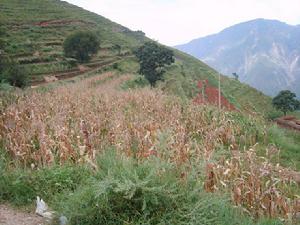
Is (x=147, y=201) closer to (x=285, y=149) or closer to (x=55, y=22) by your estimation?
(x=285, y=149)

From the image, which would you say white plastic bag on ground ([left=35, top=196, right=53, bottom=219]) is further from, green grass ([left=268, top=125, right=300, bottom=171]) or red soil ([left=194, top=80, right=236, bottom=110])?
red soil ([left=194, top=80, right=236, bottom=110])

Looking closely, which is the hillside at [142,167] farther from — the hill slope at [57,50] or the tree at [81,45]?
the tree at [81,45]

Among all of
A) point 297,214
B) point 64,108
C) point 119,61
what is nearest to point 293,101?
point 119,61

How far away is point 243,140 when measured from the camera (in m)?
10.6

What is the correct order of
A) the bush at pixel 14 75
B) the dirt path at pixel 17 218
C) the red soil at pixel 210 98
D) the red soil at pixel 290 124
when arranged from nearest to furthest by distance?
1. the dirt path at pixel 17 218
2. the red soil at pixel 210 98
3. the bush at pixel 14 75
4. the red soil at pixel 290 124

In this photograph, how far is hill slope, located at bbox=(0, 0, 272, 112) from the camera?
3681cm

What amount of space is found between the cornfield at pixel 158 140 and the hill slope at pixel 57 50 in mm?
16656

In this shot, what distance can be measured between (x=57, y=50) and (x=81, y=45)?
195 inches

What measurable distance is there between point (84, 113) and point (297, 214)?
6416 mm

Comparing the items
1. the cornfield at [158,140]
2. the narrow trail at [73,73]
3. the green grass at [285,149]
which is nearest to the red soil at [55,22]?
the narrow trail at [73,73]

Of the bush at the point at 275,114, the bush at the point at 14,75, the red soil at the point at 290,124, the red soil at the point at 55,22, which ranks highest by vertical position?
the red soil at the point at 55,22

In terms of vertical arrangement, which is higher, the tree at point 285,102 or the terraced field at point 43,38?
the terraced field at point 43,38

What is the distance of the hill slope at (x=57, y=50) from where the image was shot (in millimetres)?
36812

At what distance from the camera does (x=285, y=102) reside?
1864 inches
